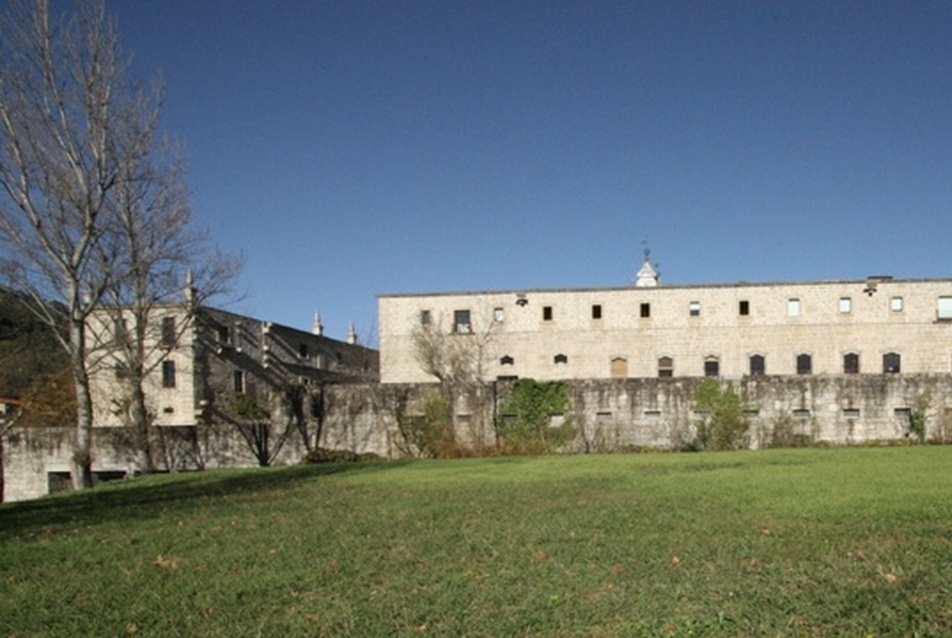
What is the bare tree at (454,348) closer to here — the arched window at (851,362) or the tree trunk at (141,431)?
the arched window at (851,362)

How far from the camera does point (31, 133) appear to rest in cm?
2203

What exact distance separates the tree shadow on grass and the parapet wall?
5126mm

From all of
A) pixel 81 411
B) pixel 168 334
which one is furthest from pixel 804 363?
pixel 81 411

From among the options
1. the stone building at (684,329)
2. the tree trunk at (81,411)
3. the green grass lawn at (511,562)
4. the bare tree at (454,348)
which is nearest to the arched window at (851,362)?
the stone building at (684,329)

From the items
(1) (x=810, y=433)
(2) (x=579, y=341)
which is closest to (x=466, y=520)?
(1) (x=810, y=433)

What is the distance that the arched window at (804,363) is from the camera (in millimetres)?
47688

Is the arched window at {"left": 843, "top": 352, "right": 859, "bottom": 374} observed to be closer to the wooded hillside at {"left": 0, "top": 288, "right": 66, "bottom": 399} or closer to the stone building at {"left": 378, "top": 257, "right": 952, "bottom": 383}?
the stone building at {"left": 378, "top": 257, "right": 952, "bottom": 383}

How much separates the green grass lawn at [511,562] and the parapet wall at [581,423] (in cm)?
1345

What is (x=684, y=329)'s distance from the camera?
48.8 meters

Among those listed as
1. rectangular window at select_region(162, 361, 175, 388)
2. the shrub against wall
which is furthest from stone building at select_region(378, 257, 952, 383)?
the shrub against wall

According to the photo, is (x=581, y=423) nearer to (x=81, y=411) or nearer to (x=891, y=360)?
(x=81, y=411)

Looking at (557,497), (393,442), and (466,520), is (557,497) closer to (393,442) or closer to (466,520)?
(466,520)

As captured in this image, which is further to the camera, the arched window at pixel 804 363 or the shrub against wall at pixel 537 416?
the arched window at pixel 804 363

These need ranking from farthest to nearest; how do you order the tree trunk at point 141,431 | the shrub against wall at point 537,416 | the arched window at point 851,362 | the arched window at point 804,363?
the arched window at point 804,363
the arched window at point 851,362
the shrub against wall at point 537,416
the tree trunk at point 141,431
